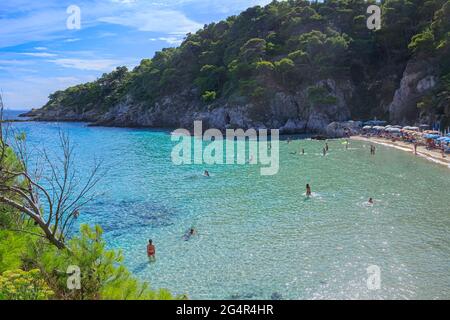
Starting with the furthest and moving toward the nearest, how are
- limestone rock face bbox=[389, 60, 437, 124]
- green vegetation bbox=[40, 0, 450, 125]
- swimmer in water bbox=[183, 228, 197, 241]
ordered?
1. green vegetation bbox=[40, 0, 450, 125]
2. limestone rock face bbox=[389, 60, 437, 124]
3. swimmer in water bbox=[183, 228, 197, 241]

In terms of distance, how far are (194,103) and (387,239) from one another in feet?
253

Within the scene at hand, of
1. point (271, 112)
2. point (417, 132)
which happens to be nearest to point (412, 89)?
point (417, 132)

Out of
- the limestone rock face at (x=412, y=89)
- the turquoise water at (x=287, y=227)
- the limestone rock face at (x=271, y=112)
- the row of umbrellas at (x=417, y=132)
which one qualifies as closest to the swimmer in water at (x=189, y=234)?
the turquoise water at (x=287, y=227)

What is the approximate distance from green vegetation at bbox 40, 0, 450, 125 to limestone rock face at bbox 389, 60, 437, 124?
6.17ft

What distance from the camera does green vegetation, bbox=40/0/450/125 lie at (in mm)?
70688

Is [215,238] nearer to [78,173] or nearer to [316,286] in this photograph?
[316,286]

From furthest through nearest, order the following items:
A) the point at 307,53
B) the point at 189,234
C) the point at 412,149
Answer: the point at 307,53, the point at 412,149, the point at 189,234

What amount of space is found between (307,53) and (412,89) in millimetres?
21786

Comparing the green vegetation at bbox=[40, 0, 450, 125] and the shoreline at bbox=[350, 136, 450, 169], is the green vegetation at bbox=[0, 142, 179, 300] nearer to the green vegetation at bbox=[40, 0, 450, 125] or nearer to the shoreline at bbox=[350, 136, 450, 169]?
the shoreline at bbox=[350, 136, 450, 169]

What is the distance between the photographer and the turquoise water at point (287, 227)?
15.5 metres

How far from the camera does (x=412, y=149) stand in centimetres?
4747

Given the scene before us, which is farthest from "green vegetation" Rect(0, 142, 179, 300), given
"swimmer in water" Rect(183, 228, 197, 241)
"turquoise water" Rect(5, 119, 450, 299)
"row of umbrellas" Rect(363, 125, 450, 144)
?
"row of umbrellas" Rect(363, 125, 450, 144)

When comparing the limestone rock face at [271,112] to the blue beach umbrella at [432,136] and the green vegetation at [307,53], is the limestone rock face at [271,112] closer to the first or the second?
the green vegetation at [307,53]

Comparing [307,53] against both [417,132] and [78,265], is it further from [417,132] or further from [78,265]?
[78,265]
